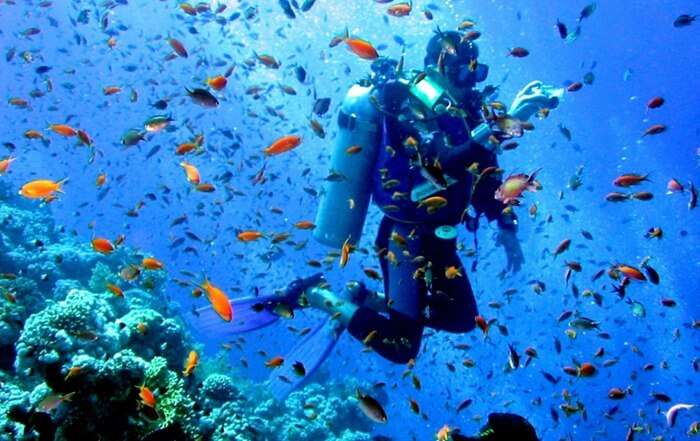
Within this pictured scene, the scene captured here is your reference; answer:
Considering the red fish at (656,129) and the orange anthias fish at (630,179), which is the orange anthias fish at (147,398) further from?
the red fish at (656,129)

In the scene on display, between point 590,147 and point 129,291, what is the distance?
72.4 m

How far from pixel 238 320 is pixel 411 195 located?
138 inches

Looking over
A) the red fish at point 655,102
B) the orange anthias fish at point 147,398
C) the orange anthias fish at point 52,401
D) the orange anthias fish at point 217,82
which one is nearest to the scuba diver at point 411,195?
the red fish at point 655,102

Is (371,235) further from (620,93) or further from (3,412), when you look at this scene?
(620,93)

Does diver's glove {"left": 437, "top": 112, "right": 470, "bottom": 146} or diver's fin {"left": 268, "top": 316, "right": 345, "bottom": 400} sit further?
diver's fin {"left": 268, "top": 316, "right": 345, "bottom": 400}

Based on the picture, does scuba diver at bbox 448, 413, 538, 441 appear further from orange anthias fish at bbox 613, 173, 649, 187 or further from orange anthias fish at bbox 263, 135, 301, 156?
orange anthias fish at bbox 613, 173, 649, 187

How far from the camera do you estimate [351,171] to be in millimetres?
7008

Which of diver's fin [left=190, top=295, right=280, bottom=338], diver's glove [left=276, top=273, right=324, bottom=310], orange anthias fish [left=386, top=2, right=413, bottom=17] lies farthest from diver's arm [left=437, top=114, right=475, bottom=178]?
diver's fin [left=190, top=295, right=280, bottom=338]

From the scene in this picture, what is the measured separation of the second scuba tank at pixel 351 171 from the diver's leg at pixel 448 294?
4.68 feet

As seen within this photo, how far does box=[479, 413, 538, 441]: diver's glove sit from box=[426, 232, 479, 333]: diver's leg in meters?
3.88

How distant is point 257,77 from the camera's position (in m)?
42.4

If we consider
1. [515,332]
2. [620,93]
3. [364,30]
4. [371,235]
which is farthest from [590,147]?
[371,235]

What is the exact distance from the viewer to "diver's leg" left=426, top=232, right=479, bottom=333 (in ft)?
20.7

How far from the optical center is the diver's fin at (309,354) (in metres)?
7.31
